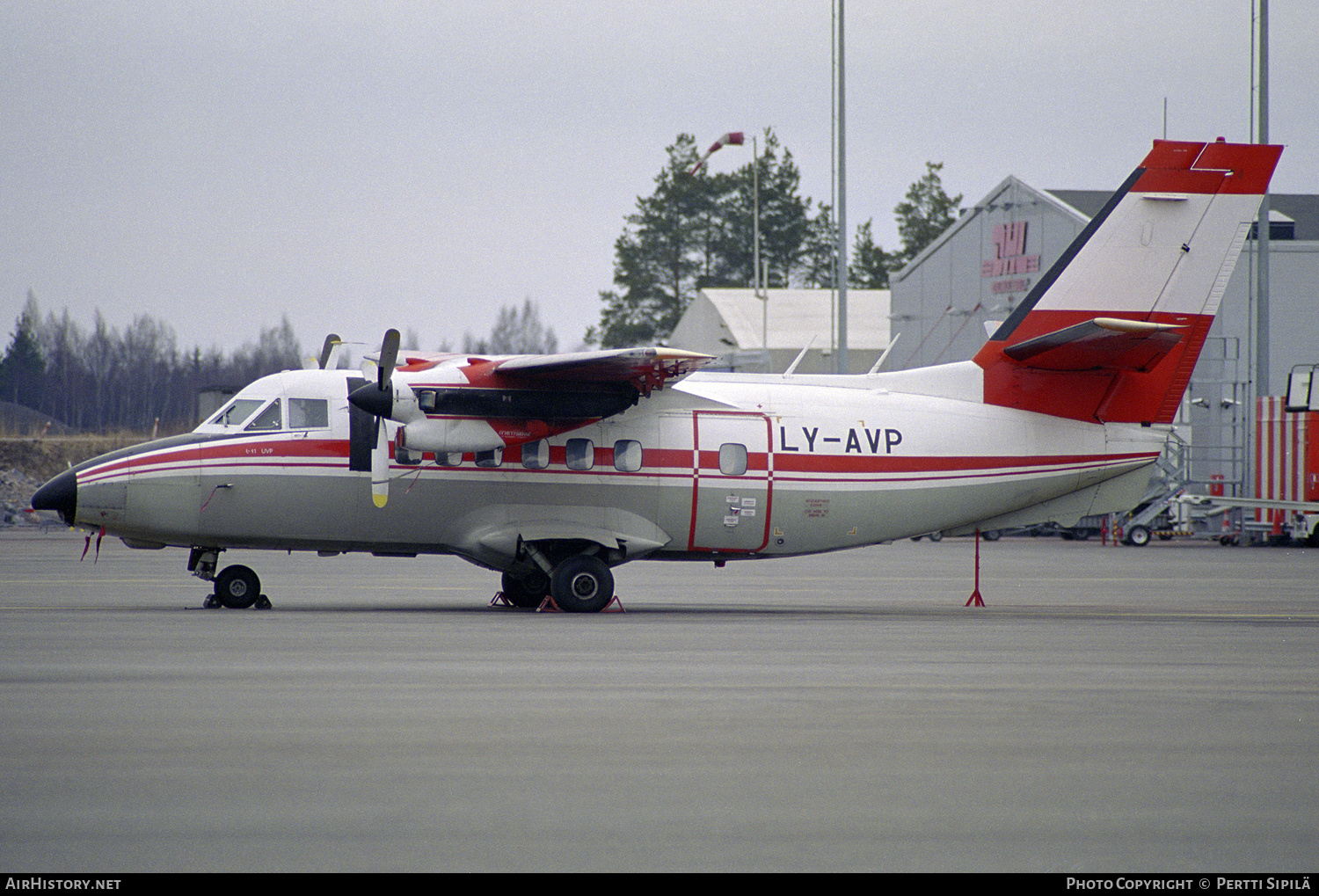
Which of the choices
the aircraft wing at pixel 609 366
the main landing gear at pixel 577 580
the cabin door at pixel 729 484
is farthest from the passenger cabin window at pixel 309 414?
the cabin door at pixel 729 484

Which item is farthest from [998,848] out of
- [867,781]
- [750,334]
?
[750,334]

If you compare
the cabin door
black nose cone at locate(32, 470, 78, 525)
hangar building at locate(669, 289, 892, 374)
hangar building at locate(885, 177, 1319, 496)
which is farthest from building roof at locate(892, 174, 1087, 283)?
black nose cone at locate(32, 470, 78, 525)

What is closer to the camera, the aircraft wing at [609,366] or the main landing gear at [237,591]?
the aircraft wing at [609,366]

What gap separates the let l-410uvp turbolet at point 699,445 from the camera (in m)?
15.5

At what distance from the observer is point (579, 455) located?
16.2 metres

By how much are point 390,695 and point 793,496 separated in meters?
9.21

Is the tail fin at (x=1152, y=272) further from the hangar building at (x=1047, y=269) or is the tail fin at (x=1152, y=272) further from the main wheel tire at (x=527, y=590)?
the hangar building at (x=1047, y=269)

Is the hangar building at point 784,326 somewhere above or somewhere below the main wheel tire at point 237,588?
above

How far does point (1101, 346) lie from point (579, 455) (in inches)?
276

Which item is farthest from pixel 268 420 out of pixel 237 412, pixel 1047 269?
pixel 1047 269

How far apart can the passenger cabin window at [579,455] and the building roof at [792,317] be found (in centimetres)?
5101

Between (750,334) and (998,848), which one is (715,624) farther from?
(750,334)

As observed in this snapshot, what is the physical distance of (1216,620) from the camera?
14.5m

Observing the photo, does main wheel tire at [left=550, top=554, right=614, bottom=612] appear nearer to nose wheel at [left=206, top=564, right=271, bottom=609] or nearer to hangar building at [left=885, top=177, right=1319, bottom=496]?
nose wheel at [left=206, top=564, right=271, bottom=609]
